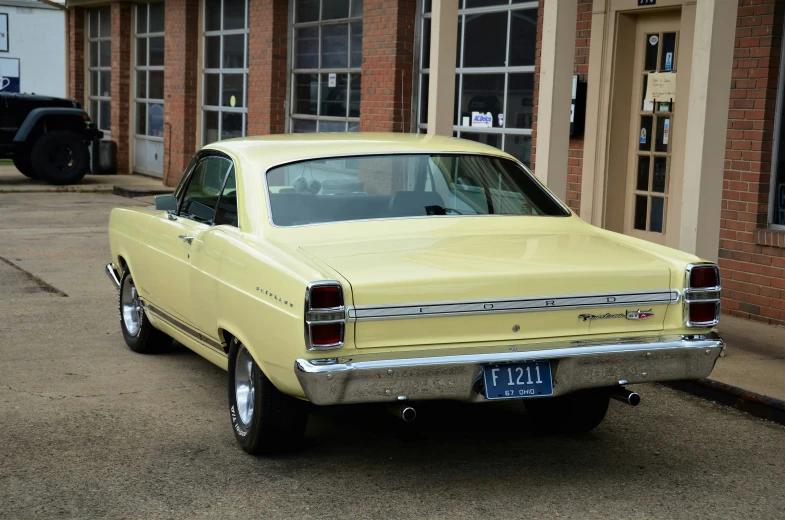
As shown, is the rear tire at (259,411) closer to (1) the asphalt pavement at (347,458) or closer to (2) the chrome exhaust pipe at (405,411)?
(1) the asphalt pavement at (347,458)

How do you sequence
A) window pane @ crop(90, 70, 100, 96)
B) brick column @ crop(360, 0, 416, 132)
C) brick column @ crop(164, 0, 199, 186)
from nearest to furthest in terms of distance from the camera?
brick column @ crop(360, 0, 416, 132), brick column @ crop(164, 0, 199, 186), window pane @ crop(90, 70, 100, 96)

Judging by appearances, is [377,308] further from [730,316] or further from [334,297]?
[730,316]

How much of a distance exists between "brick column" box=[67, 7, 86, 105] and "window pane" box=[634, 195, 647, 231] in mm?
17376

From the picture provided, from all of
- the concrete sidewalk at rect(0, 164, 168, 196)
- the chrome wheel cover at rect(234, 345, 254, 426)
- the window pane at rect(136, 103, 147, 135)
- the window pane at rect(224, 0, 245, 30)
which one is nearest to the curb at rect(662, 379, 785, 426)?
the chrome wheel cover at rect(234, 345, 254, 426)

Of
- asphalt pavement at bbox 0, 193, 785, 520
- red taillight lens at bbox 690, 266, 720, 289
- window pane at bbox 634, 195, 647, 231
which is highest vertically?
red taillight lens at bbox 690, 266, 720, 289

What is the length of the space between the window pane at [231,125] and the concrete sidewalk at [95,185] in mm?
1445

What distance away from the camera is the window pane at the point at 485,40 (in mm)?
11969

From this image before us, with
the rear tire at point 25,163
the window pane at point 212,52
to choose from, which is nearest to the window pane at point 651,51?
the window pane at point 212,52

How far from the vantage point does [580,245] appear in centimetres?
541

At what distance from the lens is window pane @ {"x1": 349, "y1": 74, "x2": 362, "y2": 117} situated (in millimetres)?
14625

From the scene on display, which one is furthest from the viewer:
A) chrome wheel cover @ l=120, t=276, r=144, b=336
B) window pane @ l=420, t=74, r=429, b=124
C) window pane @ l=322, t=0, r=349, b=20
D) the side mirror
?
window pane @ l=322, t=0, r=349, b=20

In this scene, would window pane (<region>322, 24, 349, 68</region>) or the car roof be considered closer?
the car roof

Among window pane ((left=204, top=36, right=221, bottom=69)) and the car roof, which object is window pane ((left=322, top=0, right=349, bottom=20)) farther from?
the car roof

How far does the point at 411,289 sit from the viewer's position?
180 inches
